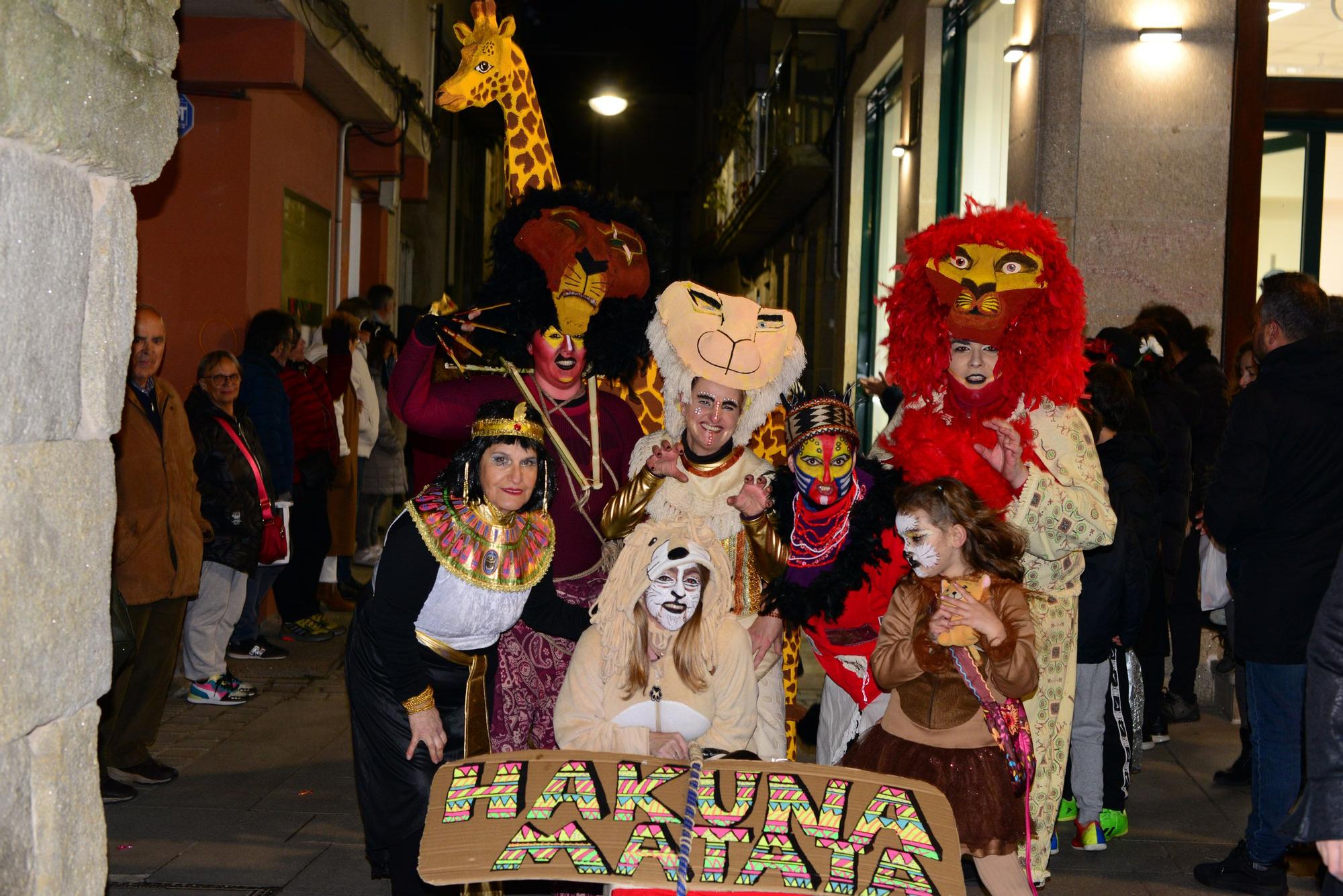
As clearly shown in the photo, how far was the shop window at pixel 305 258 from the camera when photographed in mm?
9406

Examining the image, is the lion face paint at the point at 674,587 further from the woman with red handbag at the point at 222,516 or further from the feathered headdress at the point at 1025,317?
the woman with red handbag at the point at 222,516

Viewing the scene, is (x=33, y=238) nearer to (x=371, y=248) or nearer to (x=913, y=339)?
(x=913, y=339)

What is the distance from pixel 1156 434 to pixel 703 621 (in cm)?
274

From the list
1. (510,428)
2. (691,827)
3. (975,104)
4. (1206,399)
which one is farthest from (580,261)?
(975,104)

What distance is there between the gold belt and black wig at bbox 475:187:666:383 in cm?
94

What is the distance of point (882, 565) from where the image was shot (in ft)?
11.9

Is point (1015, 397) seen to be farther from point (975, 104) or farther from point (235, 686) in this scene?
point (975, 104)

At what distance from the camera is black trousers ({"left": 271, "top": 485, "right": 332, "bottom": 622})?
813cm

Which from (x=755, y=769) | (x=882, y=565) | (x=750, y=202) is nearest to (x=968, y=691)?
(x=882, y=565)

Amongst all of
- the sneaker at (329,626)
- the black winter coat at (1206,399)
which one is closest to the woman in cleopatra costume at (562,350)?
the black winter coat at (1206,399)

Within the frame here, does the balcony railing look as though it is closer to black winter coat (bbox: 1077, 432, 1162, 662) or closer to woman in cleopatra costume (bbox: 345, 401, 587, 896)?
black winter coat (bbox: 1077, 432, 1162, 662)

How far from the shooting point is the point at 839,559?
3547mm

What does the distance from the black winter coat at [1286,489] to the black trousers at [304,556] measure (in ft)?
17.9

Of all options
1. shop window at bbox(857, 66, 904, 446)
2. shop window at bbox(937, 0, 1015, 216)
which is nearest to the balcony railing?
shop window at bbox(857, 66, 904, 446)
